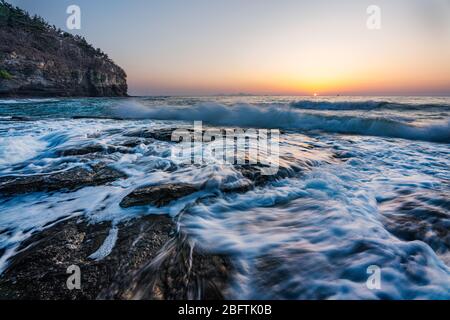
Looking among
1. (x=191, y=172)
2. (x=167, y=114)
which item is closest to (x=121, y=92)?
(x=167, y=114)

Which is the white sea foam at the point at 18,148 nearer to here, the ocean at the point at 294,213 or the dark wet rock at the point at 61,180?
the ocean at the point at 294,213

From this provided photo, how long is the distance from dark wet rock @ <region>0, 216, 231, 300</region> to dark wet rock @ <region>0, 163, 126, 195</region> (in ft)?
4.15

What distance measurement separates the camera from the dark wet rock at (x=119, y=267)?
1.54 metres

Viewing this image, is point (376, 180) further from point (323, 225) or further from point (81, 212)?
point (81, 212)

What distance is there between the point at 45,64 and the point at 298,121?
184 ft

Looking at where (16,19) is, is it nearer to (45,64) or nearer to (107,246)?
(45,64)

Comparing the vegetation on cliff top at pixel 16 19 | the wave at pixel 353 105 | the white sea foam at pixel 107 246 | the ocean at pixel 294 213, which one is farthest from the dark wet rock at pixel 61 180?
the vegetation on cliff top at pixel 16 19

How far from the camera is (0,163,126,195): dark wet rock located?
3181 mm

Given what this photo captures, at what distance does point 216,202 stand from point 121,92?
8635 cm

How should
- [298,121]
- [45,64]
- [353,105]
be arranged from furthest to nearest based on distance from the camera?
[45,64] → [353,105] → [298,121]

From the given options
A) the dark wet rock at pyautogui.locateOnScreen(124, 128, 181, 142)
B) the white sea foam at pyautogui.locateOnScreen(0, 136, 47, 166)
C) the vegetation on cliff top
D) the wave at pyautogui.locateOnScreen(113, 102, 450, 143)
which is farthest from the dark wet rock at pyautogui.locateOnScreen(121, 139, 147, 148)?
the vegetation on cliff top

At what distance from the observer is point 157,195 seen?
9.57 ft

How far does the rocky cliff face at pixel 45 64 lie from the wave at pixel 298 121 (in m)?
40.8

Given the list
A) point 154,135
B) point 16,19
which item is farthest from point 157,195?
point 16,19
